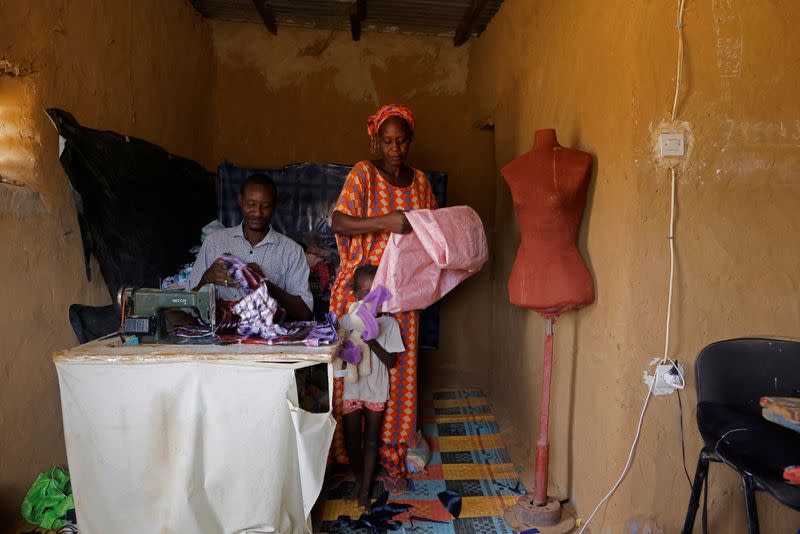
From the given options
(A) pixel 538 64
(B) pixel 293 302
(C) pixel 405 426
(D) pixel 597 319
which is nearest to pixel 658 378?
(D) pixel 597 319

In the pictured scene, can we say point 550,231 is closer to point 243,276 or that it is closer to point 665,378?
point 665,378

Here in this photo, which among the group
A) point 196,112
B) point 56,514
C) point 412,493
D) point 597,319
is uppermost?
point 196,112

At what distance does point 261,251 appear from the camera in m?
2.72

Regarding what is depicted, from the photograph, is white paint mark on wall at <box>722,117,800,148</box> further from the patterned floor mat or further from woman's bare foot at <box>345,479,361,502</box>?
woman's bare foot at <box>345,479,361,502</box>

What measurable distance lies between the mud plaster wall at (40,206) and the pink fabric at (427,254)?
1527mm

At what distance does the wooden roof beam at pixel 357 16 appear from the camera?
4.11m

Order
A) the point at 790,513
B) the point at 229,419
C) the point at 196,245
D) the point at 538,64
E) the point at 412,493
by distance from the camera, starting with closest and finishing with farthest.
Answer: the point at 229,419
the point at 790,513
the point at 412,493
the point at 538,64
the point at 196,245

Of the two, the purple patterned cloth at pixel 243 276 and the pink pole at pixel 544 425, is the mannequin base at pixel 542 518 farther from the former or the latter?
the purple patterned cloth at pixel 243 276

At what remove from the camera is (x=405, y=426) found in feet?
9.53

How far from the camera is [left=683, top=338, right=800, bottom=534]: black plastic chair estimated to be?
177cm

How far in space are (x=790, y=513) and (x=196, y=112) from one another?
178 inches

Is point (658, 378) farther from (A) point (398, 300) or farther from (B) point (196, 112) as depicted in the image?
(B) point (196, 112)

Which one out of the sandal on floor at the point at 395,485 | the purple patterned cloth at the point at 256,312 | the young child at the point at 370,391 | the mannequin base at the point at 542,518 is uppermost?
the purple patterned cloth at the point at 256,312

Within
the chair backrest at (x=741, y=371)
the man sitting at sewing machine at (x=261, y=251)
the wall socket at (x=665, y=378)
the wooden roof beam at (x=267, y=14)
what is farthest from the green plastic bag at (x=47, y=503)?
the wooden roof beam at (x=267, y=14)
